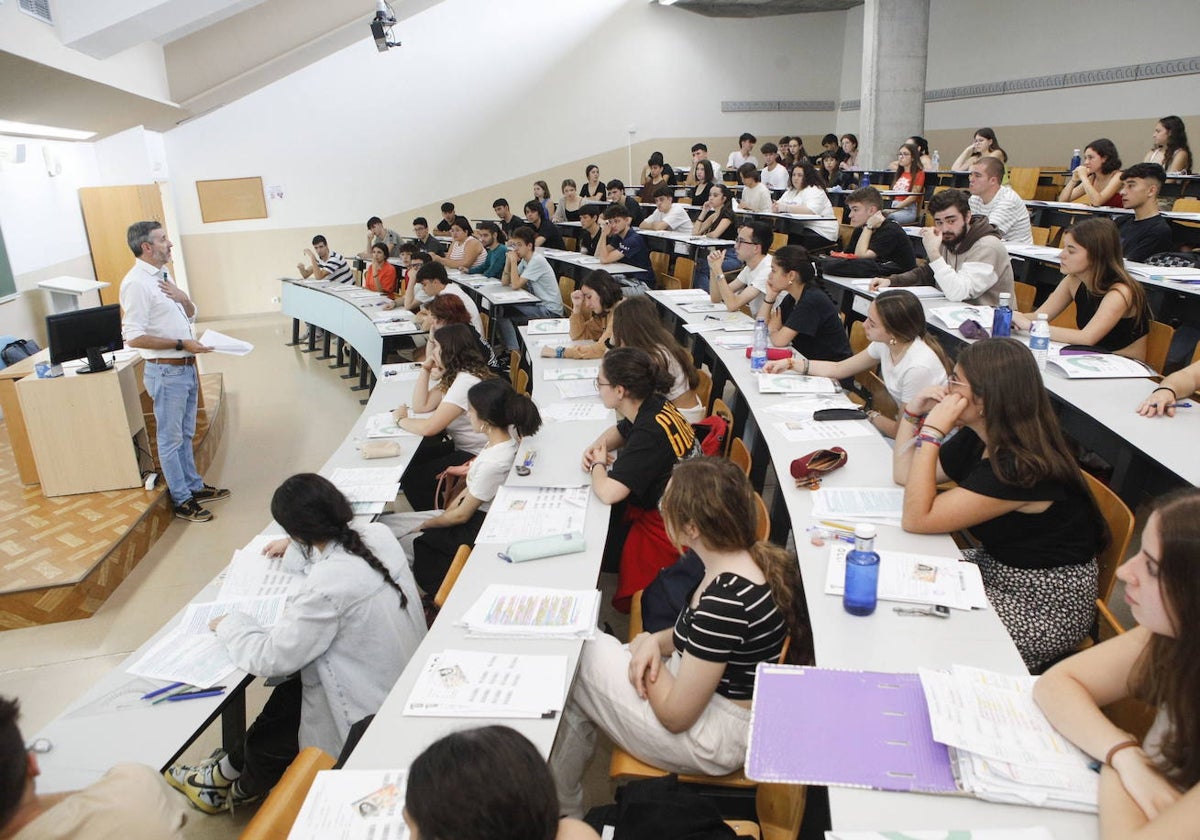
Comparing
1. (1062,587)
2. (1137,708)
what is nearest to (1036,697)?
(1137,708)

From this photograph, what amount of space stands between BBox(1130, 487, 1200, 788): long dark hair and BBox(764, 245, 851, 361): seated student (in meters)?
2.96

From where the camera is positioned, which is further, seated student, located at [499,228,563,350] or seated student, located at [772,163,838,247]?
seated student, located at [772,163,838,247]

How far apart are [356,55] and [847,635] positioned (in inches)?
476

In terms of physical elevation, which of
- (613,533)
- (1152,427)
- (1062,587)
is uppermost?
(1152,427)

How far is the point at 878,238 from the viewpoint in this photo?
543 cm

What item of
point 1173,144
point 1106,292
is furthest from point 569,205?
point 1106,292

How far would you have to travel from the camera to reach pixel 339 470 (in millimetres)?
3428

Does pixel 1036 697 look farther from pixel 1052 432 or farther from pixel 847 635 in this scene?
→ pixel 1052 432

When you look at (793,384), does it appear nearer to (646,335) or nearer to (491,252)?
(646,335)

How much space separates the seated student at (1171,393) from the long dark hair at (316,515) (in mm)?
2692

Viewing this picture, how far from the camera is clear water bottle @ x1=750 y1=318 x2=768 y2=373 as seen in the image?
398 cm

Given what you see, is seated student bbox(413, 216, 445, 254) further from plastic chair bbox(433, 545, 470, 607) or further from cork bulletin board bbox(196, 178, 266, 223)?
plastic chair bbox(433, 545, 470, 607)

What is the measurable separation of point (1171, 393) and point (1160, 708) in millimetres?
1852

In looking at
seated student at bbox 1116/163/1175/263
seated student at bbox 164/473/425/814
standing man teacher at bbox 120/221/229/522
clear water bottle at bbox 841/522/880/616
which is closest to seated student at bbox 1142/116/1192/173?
seated student at bbox 1116/163/1175/263
